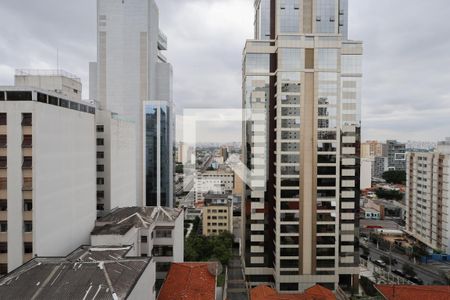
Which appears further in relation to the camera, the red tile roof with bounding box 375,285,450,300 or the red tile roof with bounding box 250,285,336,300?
the red tile roof with bounding box 250,285,336,300

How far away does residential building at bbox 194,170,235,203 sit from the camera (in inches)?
775

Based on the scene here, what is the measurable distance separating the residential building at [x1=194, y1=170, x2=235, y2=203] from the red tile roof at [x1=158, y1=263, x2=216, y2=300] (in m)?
11.2

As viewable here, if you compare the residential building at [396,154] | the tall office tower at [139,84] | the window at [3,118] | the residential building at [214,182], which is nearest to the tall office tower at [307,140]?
the window at [3,118]

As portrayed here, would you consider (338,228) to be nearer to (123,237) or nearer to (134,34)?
(123,237)

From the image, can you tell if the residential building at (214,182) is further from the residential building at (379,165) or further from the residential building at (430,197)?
the residential building at (379,165)

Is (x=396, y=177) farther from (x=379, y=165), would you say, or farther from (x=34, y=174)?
(x=34, y=174)

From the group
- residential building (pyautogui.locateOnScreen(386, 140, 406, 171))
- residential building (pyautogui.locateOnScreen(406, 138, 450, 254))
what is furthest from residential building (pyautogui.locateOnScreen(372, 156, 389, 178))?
residential building (pyautogui.locateOnScreen(406, 138, 450, 254))

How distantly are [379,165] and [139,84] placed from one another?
30.4m

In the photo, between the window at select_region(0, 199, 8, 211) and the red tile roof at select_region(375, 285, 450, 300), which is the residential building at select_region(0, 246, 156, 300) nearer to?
the window at select_region(0, 199, 8, 211)

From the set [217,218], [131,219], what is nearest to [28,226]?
[131,219]

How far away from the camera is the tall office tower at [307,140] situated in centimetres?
997

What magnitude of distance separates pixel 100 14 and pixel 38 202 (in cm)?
1324

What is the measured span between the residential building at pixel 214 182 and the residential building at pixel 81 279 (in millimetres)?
13543

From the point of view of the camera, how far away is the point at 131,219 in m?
8.67
